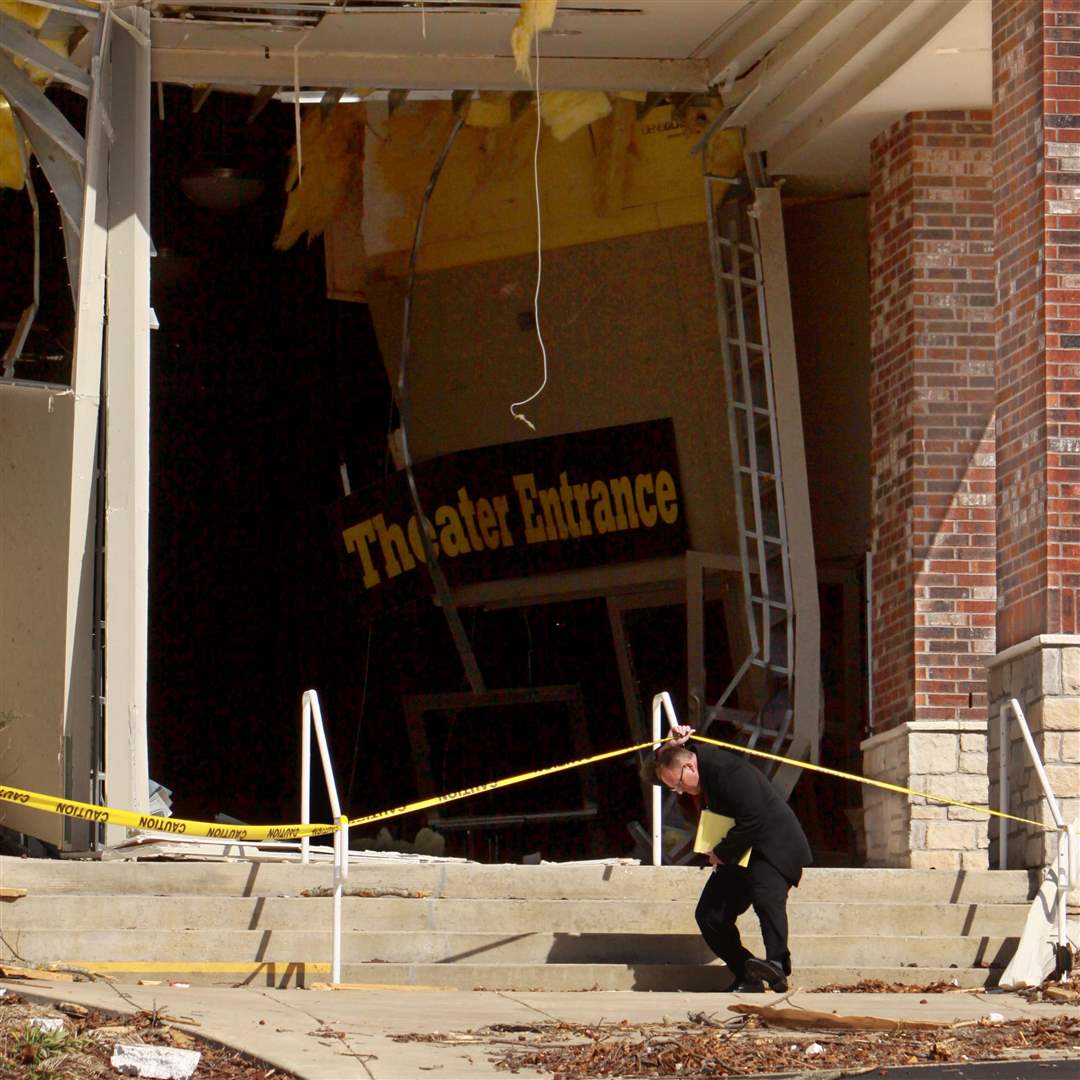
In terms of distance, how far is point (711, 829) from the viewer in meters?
9.13

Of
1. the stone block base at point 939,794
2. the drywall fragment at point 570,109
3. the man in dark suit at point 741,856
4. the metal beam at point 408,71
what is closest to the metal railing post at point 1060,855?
the man in dark suit at point 741,856

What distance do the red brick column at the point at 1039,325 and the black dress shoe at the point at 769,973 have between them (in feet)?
7.59

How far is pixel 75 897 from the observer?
9242mm

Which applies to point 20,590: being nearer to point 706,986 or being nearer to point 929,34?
point 706,986

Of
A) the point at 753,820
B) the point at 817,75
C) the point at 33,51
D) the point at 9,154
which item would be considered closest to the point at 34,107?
the point at 33,51

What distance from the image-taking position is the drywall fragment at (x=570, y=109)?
13.8 metres

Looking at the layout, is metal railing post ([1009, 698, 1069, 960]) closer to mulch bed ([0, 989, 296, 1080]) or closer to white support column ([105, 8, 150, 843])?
mulch bed ([0, 989, 296, 1080])

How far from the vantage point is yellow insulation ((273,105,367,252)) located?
602 inches

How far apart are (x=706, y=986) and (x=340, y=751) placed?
394 inches

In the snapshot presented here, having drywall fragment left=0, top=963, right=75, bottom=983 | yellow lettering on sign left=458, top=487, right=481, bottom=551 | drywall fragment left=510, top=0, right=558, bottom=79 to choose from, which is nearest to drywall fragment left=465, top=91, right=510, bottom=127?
drywall fragment left=510, top=0, right=558, bottom=79

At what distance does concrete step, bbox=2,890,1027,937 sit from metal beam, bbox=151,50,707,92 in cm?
559

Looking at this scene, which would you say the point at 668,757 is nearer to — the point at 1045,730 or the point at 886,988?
the point at 886,988

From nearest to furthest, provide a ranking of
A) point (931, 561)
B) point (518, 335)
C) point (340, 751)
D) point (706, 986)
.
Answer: point (706, 986) → point (931, 561) → point (518, 335) → point (340, 751)

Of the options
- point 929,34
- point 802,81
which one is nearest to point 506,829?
point 802,81
